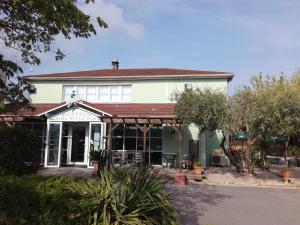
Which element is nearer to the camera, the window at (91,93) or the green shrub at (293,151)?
the window at (91,93)

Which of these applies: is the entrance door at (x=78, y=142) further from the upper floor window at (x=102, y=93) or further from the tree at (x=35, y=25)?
the tree at (x=35, y=25)

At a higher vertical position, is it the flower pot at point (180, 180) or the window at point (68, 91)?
the window at point (68, 91)

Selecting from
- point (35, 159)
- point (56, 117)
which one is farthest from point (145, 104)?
point (35, 159)

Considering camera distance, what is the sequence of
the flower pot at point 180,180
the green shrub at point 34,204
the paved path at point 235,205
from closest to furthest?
the green shrub at point 34,204, the paved path at point 235,205, the flower pot at point 180,180

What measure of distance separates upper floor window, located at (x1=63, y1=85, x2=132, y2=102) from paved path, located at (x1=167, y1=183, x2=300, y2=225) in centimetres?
1075

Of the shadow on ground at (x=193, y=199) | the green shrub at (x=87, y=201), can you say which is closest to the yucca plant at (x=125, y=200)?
the green shrub at (x=87, y=201)

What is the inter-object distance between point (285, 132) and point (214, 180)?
4.00 metres

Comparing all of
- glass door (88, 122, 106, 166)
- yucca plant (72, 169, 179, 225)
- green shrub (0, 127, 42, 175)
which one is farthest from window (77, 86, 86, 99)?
yucca plant (72, 169, 179, 225)

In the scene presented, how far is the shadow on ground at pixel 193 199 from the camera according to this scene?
9755 millimetres

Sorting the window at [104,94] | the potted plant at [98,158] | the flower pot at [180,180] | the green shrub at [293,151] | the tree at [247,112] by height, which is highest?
the window at [104,94]

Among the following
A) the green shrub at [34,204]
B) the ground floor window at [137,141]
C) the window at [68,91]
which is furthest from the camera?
the window at [68,91]

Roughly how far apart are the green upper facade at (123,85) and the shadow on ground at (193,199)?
9.45 meters

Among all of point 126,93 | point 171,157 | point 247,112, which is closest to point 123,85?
point 126,93

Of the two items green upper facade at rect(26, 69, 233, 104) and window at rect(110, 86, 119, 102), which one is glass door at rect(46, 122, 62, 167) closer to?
green upper facade at rect(26, 69, 233, 104)
